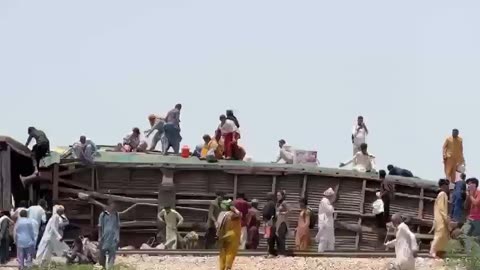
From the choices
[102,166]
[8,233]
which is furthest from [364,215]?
[8,233]

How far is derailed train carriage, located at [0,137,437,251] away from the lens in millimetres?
32156

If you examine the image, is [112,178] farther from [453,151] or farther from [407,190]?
[453,151]

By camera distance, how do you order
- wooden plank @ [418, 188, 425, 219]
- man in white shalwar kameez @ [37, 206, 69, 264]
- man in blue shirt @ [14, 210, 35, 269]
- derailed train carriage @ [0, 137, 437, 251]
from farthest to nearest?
derailed train carriage @ [0, 137, 437, 251]
wooden plank @ [418, 188, 425, 219]
man in white shalwar kameez @ [37, 206, 69, 264]
man in blue shirt @ [14, 210, 35, 269]

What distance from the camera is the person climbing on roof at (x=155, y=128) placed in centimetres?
3394

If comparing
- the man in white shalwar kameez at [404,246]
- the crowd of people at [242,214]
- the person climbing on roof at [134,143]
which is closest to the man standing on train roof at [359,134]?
the crowd of people at [242,214]


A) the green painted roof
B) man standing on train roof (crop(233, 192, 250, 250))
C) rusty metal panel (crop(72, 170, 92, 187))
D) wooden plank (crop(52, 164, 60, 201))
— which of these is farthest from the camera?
rusty metal panel (crop(72, 170, 92, 187))

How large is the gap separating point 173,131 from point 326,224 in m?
Answer: 6.14

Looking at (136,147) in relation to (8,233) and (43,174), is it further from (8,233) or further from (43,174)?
(8,233)

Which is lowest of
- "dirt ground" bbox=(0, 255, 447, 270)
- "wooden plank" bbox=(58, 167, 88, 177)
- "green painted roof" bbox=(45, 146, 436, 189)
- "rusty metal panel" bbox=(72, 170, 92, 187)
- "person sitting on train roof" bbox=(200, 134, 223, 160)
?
"dirt ground" bbox=(0, 255, 447, 270)

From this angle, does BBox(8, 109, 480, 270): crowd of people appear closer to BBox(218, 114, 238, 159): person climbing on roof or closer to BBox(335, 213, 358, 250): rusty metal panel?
BBox(218, 114, 238, 159): person climbing on roof

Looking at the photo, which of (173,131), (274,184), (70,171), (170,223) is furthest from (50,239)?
(173,131)

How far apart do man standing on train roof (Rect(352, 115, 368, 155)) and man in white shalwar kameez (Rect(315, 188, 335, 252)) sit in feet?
12.0

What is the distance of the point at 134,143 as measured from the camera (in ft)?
114

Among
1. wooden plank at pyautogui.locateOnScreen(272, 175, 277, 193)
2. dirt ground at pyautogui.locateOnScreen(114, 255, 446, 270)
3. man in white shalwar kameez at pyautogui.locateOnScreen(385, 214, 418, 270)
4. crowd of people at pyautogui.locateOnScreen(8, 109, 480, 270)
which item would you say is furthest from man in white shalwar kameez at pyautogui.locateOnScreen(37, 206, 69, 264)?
wooden plank at pyautogui.locateOnScreen(272, 175, 277, 193)
